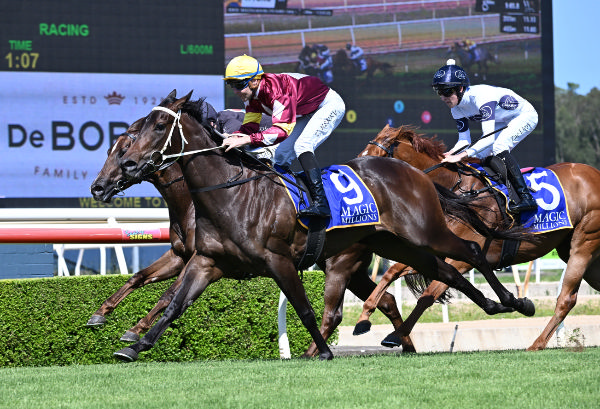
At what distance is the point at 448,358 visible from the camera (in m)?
4.98

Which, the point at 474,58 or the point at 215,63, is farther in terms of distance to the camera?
the point at 474,58

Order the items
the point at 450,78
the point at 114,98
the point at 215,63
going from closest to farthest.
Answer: the point at 450,78
the point at 114,98
the point at 215,63

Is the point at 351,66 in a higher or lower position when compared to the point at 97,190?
higher

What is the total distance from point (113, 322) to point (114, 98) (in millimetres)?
7398

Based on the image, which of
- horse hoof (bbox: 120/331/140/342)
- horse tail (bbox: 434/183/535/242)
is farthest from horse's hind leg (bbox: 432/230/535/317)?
horse hoof (bbox: 120/331/140/342)

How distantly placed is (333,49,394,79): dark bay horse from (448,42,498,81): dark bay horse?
1102 millimetres

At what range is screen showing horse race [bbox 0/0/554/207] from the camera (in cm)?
1245

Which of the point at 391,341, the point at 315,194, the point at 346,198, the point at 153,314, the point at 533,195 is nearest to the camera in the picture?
the point at 315,194

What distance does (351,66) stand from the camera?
1378 cm

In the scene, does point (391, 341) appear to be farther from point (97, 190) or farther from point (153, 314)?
point (97, 190)

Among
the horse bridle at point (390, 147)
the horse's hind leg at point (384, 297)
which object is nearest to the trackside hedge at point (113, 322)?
the horse's hind leg at point (384, 297)

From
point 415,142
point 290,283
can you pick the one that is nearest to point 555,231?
point 415,142

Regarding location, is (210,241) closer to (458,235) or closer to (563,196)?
(458,235)

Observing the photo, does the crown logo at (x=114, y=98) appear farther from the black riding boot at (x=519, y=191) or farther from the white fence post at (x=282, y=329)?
the black riding boot at (x=519, y=191)
